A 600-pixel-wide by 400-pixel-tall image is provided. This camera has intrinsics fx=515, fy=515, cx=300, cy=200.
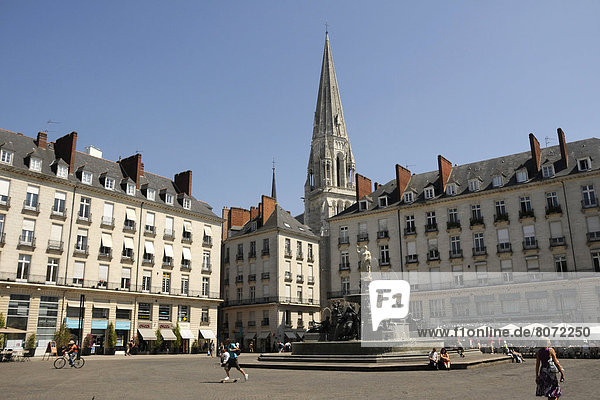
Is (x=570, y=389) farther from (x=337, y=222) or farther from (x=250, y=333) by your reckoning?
(x=250, y=333)

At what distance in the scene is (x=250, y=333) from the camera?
54875 millimetres

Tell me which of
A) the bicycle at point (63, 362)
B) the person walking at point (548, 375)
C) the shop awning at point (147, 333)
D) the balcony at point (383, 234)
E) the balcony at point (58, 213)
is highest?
the balcony at point (58, 213)

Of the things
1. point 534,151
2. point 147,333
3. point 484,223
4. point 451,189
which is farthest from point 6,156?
point 534,151

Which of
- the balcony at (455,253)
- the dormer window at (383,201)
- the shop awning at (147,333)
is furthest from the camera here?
the dormer window at (383,201)

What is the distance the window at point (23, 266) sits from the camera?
37.3 metres

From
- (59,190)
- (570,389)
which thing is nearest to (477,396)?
(570,389)

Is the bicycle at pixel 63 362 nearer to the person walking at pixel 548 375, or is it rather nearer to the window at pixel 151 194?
the person walking at pixel 548 375

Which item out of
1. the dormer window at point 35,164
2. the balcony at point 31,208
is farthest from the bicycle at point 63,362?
the dormer window at point 35,164

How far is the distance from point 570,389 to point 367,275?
13.1 metres

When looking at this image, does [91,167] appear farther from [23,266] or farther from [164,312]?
[164,312]

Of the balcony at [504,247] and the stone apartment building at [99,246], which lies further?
the balcony at [504,247]

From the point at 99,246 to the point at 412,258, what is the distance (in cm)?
2729

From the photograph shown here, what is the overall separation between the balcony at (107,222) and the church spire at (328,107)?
2492 inches

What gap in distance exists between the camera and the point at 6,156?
38281mm
